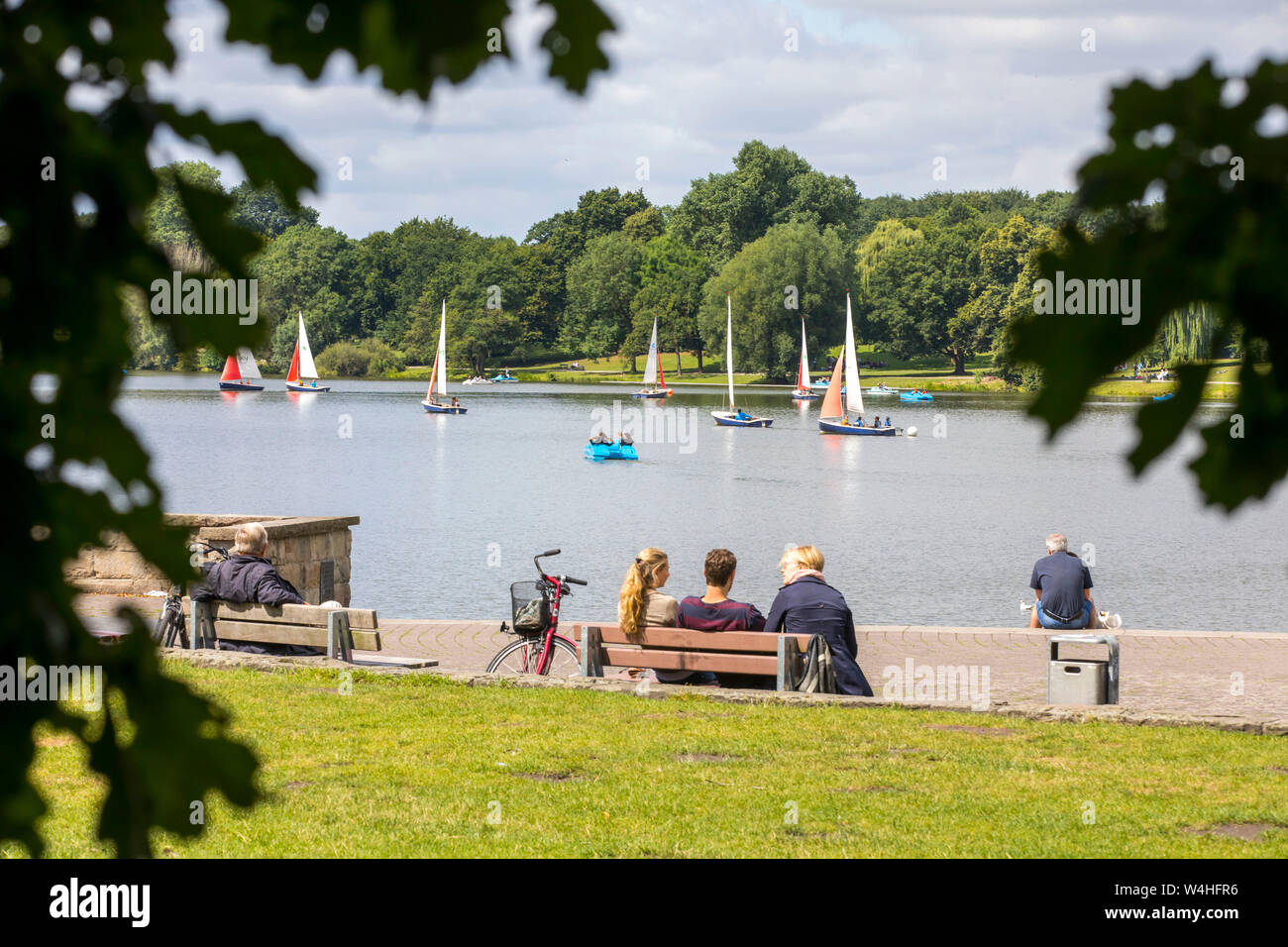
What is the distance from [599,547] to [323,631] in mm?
23612

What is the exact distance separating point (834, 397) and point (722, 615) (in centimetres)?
6964

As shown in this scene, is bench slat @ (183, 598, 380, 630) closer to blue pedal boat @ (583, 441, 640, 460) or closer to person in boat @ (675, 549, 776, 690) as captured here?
person in boat @ (675, 549, 776, 690)

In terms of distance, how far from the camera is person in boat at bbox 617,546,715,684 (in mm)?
10109

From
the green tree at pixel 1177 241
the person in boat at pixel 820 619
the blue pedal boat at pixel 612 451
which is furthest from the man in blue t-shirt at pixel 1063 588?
the blue pedal boat at pixel 612 451

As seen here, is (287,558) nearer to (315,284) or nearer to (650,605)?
(650,605)

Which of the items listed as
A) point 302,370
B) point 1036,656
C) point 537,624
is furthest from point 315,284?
point 537,624

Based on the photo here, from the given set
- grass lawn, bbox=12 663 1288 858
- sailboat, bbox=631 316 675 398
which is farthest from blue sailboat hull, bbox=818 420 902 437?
grass lawn, bbox=12 663 1288 858

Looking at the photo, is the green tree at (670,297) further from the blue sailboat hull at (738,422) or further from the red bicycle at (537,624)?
the red bicycle at (537,624)

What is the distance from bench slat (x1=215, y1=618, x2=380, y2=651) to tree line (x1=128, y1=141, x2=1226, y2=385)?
296 ft

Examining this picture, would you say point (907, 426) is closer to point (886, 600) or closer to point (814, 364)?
point (814, 364)

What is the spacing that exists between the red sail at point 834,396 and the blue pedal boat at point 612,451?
17220 millimetres

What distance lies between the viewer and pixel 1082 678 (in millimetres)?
10398

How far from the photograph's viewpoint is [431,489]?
5031 centimetres
